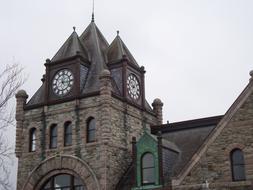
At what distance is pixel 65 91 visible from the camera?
33969 mm

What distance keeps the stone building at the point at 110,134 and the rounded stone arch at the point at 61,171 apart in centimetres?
6

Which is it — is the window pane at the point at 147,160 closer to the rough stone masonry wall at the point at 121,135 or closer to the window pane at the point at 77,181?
the rough stone masonry wall at the point at 121,135

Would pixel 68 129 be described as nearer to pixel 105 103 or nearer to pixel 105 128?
pixel 105 128

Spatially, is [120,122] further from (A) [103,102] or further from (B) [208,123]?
(B) [208,123]

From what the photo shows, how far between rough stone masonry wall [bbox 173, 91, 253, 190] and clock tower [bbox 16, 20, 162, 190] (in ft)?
21.6

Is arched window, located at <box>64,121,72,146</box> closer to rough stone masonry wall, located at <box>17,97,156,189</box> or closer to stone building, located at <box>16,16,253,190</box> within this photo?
stone building, located at <box>16,16,253,190</box>

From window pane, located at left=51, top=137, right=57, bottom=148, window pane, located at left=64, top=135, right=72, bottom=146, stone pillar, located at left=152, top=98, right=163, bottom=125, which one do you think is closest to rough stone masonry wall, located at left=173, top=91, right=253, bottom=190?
window pane, located at left=64, top=135, right=72, bottom=146

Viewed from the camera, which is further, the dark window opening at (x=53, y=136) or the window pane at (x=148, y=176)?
the dark window opening at (x=53, y=136)

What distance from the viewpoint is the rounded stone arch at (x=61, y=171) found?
30625 millimetres

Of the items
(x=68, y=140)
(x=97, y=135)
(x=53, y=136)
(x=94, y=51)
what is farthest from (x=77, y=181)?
(x=94, y=51)

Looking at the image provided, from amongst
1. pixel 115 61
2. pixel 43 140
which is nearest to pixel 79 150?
pixel 43 140

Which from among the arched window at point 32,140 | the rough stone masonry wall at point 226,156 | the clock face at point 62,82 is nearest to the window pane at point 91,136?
the clock face at point 62,82

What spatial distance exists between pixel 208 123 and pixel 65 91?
10.1 meters

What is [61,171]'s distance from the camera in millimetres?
32156
